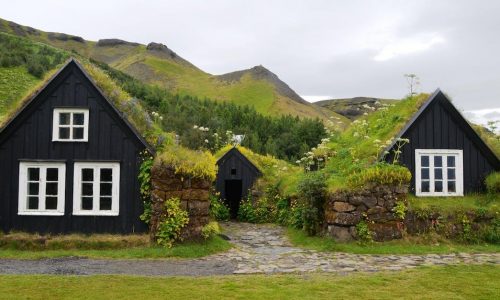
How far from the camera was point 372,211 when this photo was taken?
586 inches

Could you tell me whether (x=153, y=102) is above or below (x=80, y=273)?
above

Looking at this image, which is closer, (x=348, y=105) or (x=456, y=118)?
(x=456, y=118)

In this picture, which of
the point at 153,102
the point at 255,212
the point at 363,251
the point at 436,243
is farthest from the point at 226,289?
the point at 153,102

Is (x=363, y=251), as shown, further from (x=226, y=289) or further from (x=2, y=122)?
(x=2, y=122)

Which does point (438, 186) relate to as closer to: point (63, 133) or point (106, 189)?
point (106, 189)

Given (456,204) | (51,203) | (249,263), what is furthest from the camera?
(456,204)

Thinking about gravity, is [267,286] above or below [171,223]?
below

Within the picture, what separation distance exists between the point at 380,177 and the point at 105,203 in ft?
28.9

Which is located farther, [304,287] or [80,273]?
[80,273]

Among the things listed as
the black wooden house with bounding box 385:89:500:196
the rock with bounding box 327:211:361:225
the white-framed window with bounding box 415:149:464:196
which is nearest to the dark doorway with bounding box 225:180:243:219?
the black wooden house with bounding box 385:89:500:196

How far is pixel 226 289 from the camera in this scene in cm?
930

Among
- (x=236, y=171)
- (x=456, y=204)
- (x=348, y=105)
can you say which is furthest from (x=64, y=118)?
(x=348, y=105)

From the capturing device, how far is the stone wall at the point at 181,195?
14070mm

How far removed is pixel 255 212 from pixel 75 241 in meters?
11.0
